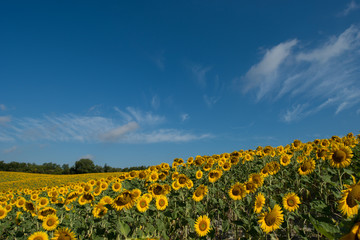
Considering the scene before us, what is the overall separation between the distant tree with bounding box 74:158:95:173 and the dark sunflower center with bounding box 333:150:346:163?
239 feet

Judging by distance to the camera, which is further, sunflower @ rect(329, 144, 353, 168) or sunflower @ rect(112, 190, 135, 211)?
sunflower @ rect(329, 144, 353, 168)

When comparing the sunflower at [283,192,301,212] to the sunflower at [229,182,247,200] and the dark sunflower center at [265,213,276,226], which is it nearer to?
the dark sunflower center at [265,213,276,226]

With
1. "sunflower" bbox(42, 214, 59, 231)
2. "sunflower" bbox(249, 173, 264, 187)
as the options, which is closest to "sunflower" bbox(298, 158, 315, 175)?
"sunflower" bbox(249, 173, 264, 187)

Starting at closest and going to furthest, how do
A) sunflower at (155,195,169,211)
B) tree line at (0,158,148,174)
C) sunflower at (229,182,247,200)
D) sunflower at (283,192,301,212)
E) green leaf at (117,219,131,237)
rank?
green leaf at (117,219,131,237) → sunflower at (283,192,301,212) → sunflower at (229,182,247,200) → sunflower at (155,195,169,211) → tree line at (0,158,148,174)

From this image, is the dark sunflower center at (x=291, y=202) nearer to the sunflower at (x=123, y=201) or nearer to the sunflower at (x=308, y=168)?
the sunflower at (x=308, y=168)

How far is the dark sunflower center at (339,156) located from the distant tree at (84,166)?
72733mm

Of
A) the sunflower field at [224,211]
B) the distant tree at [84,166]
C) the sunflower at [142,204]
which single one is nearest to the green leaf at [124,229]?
the sunflower field at [224,211]

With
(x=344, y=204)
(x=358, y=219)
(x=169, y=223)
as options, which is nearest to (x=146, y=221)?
→ (x=169, y=223)

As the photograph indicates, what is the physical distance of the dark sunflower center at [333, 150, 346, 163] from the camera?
5.02m

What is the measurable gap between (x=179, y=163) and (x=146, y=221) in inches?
228

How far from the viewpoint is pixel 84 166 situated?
6862cm

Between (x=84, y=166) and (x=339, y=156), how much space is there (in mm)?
73857

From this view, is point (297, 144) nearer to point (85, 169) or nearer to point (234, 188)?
point (234, 188)

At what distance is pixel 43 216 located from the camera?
5.59 metres
